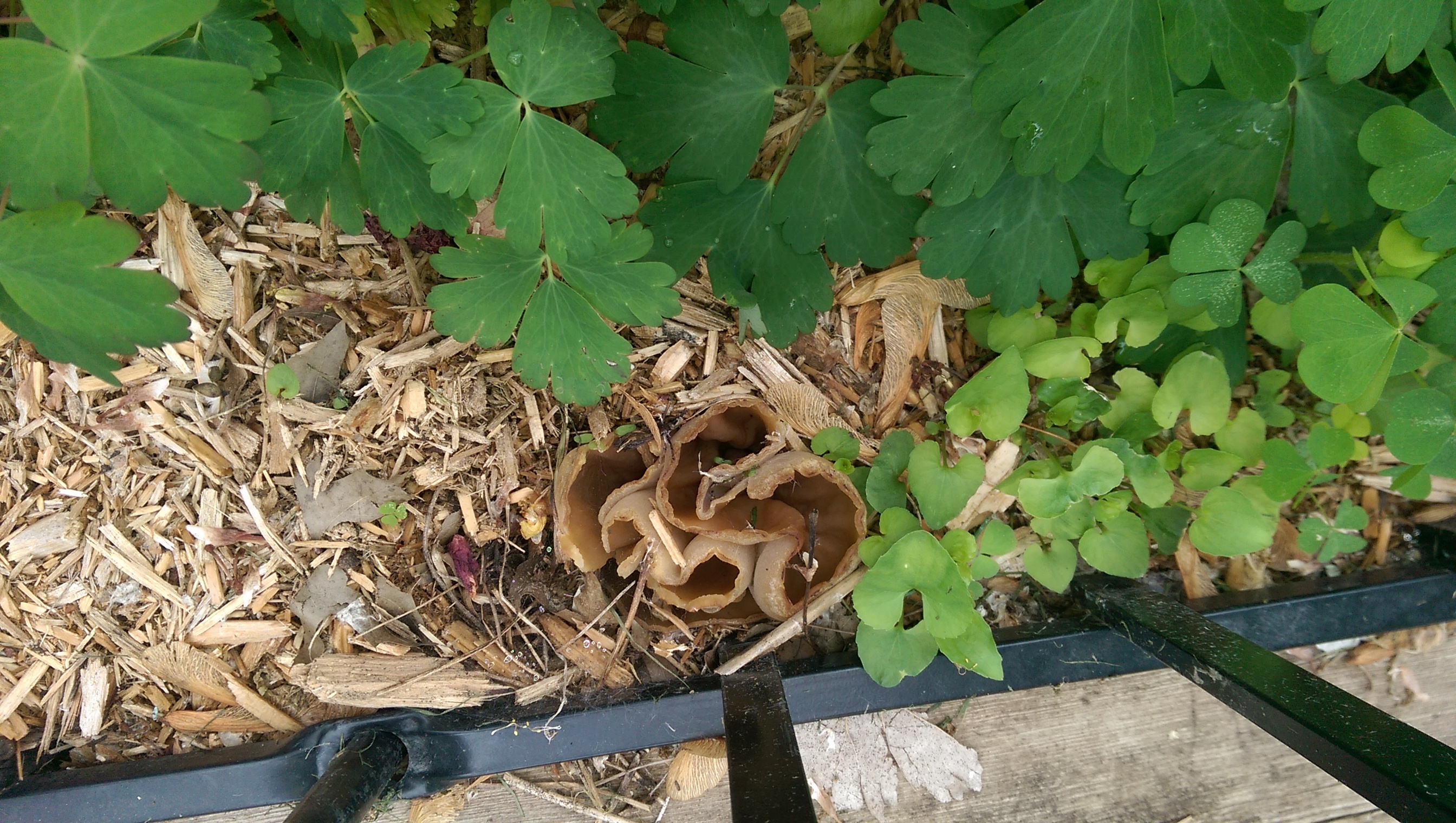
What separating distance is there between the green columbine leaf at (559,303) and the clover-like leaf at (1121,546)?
1224 millimetres

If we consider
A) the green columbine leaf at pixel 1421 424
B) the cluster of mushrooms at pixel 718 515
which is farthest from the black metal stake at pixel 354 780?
the green columbine leaf at pixel 1421 424

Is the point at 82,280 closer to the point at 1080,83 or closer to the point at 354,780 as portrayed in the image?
the point at 354,780

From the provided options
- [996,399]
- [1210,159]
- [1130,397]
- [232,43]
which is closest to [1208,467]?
[1130,397]

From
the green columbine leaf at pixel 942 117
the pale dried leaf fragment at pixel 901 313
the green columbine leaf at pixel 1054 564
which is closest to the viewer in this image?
the green columbine leaf at pixel 942 117

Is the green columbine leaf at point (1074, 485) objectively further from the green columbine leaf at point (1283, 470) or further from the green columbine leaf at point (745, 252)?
the green columbine leaf at point (745, 252)

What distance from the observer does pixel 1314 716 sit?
133 cm

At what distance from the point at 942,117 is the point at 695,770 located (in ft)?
5.86

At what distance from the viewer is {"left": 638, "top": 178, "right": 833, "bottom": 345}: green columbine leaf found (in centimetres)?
182

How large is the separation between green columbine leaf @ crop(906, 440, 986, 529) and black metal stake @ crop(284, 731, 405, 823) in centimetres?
142

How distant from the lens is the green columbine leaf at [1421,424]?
175 centimetres

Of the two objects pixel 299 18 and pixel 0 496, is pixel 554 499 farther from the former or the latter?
pixel 0 496

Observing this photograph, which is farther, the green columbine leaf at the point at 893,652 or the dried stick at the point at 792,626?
the dried stick at the point at 792,626

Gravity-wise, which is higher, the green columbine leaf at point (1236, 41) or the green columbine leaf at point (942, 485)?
the green columbine leaf at point (1236, 41)

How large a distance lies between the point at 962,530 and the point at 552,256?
1205 mm
